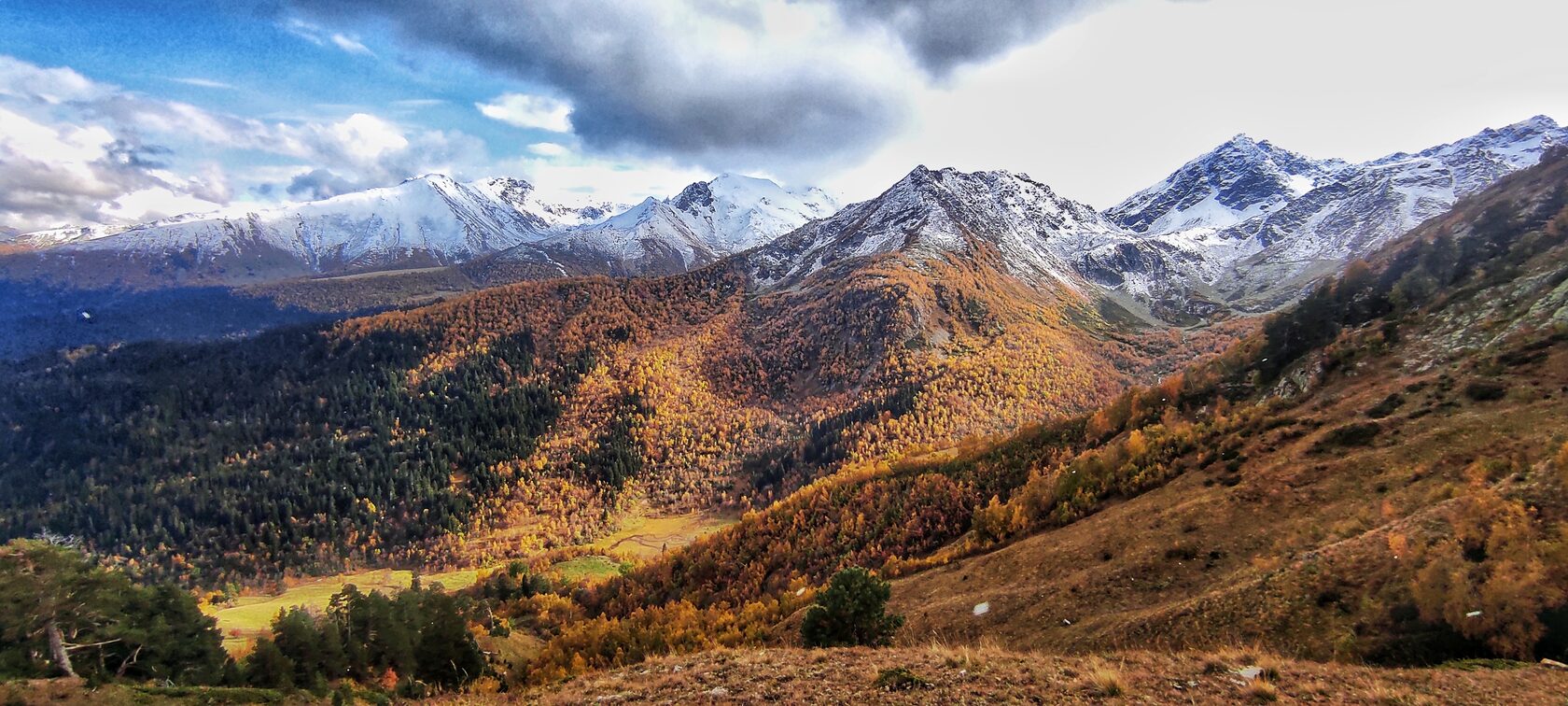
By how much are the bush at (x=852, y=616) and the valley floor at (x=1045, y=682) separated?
36.1ft

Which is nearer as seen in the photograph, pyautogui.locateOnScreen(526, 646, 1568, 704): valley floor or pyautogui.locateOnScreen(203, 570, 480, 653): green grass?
pyautogui.locateOnScreen(526, 646, 1568, 704): valley floor

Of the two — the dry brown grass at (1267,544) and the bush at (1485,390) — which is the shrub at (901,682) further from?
the bush at (1485,390)

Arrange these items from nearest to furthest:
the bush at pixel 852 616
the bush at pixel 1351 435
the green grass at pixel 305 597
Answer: the bush at pixel 852 616 → the bush at pixel 1351 435 → the green grass at pixel 305 597

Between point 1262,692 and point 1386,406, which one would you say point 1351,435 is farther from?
point 1262,692

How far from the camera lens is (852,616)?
38469 mm

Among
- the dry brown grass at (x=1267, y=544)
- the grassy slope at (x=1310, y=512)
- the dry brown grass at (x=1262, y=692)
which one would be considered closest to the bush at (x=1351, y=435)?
the grassy slope at (x=1310, y=512)

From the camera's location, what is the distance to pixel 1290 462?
145ft

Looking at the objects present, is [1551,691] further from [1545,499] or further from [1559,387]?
[1559,387]

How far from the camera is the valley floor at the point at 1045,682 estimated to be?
16266mm

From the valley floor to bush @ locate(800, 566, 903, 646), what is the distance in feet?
36.1

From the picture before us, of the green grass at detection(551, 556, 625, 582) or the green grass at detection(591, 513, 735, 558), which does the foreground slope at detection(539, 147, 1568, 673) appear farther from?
the green grass at detection(591, 513, 735, 558)

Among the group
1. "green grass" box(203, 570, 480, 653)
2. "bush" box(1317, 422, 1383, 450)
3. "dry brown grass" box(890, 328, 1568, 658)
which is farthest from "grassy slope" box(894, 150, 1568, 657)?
"green grass" box(203, 570, 480, 653)

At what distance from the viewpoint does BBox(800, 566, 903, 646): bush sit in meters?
38.5

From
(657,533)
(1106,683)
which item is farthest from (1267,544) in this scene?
(657,533)
